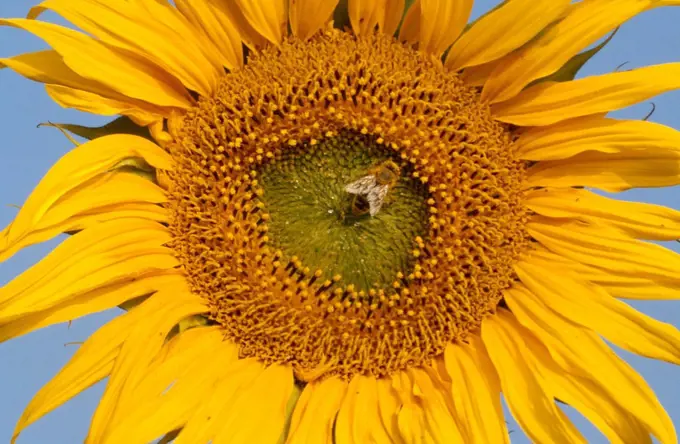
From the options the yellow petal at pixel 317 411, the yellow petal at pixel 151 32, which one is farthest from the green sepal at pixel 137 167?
the yellow petal at pixel 317 411

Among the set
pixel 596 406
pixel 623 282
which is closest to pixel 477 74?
pixel 623 282

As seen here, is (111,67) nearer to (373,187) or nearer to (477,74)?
(373,187)

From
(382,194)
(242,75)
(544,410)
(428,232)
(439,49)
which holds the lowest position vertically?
(544,410)

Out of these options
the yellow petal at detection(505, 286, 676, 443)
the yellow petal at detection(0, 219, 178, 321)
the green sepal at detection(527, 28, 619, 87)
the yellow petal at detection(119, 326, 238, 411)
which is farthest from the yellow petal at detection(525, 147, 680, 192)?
the yellow petal at detection(0, 219, 178, 321)

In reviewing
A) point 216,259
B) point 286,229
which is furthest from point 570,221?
point 216,259

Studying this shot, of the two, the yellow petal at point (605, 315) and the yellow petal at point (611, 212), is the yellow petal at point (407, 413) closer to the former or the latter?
the yellow petal at point (605, 315)

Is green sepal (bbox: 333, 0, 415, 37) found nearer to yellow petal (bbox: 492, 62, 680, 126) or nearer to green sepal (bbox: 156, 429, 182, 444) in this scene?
yellow petal (bbox: 492, 62, 680, 126)

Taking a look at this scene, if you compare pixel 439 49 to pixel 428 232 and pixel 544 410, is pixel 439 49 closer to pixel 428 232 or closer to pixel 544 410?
pixel 428 232
